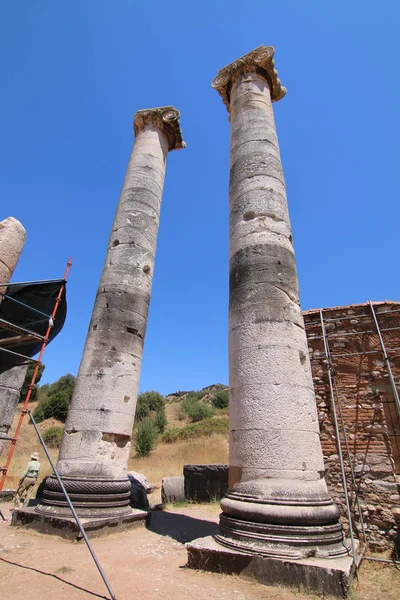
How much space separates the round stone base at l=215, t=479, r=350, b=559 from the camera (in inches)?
139

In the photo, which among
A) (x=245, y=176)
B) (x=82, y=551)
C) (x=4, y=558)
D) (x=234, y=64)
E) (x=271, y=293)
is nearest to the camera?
(x=4, y=558)

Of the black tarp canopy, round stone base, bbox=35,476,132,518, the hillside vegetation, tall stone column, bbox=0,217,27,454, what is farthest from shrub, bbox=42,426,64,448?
round stone base, bbox=35,476,132,518

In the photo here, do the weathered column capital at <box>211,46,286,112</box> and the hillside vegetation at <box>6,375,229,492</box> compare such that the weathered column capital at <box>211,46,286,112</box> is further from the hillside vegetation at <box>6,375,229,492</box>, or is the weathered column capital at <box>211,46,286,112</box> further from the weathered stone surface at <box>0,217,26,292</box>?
the hillside vegetation at <box>6,375,229,492</box>

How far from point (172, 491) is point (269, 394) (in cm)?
752

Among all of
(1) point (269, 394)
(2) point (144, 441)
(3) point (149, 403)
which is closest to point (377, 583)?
(1) point (269, 394)

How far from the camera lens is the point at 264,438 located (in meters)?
4.18

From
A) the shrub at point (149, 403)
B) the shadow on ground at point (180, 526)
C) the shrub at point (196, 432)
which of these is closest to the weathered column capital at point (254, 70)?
the shadow on ground at point (180, 526)

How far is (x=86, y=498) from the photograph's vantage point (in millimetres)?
5547

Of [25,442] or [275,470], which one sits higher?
[25,442]

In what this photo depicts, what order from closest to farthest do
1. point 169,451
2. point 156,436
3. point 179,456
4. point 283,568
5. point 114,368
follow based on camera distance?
point 283,568 < point 114,368 < point 179,456 < point 169,451 < point 156,436

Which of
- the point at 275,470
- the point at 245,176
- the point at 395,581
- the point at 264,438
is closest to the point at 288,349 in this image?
the point at 264,438

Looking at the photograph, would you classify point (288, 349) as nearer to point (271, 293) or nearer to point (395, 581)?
point (271, 293)

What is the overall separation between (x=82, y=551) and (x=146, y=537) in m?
1.28

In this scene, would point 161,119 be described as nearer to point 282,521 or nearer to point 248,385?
point 248,385
